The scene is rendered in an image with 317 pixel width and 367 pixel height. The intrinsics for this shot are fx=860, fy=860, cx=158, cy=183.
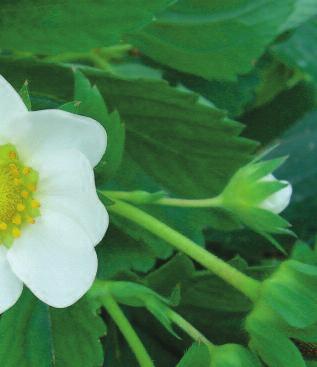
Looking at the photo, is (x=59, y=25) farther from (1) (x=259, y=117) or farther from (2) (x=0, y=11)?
(1) (x=259, y=117)

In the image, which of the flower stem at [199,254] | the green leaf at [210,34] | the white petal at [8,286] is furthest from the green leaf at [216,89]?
the white petal at [8,286]

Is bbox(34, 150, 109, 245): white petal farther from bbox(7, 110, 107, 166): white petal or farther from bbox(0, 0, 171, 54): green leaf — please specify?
bbox(0, 0, 171, 54): green leaf

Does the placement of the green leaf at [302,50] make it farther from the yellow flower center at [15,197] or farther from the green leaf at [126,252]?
the yellow flower center at [15,197]

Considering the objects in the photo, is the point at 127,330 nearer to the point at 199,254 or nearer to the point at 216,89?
the point at 199,254

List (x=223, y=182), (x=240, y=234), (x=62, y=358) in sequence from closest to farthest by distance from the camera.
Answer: (x=62, y=358) → (x=223, y=182) → (x=240, y=234)

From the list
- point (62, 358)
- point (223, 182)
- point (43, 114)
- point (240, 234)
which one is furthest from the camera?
point (240, 234)

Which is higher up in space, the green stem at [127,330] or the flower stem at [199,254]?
the flower stem at [199,254]

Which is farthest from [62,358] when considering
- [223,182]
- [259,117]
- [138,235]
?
[259,117]
